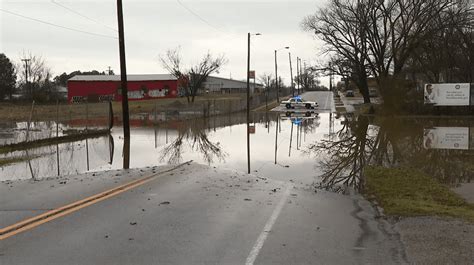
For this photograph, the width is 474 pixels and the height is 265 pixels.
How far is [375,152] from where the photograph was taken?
59.7ft

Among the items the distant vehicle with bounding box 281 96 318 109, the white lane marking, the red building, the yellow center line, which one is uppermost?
the red building

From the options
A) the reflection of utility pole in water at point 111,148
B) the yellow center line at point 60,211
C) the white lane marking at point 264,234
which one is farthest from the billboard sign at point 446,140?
the yellow center line at point 60,211

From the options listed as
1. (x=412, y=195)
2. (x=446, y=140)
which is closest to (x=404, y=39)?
(x=446, y=140)

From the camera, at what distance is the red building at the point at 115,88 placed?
277 ft

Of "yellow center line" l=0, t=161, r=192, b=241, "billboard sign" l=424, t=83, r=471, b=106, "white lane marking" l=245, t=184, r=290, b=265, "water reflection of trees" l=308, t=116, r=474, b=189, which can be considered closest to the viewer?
"white lane marking" l=245, t=184, r=290, b=265

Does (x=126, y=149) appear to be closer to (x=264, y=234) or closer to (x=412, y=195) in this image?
(x=412, y=195)

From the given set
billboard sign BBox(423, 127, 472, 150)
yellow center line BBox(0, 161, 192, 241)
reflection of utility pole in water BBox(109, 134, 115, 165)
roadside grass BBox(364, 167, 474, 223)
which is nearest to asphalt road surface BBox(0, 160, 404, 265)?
yellow center line BBox(0, 161, 192, 241)

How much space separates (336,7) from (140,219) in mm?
54687

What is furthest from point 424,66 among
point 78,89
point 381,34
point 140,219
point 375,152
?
point 78,89

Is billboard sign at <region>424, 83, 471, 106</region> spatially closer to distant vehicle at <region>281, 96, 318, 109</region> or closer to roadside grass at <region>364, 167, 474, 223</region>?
distant vehicle at <region>281, 96, 318, 109</region>

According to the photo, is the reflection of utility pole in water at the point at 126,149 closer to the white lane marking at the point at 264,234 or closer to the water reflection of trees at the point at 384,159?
the water reflection of trees at the point at 384,159

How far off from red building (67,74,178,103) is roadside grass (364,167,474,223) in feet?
241

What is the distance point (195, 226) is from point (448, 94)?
135ft

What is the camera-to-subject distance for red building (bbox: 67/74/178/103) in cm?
8444
